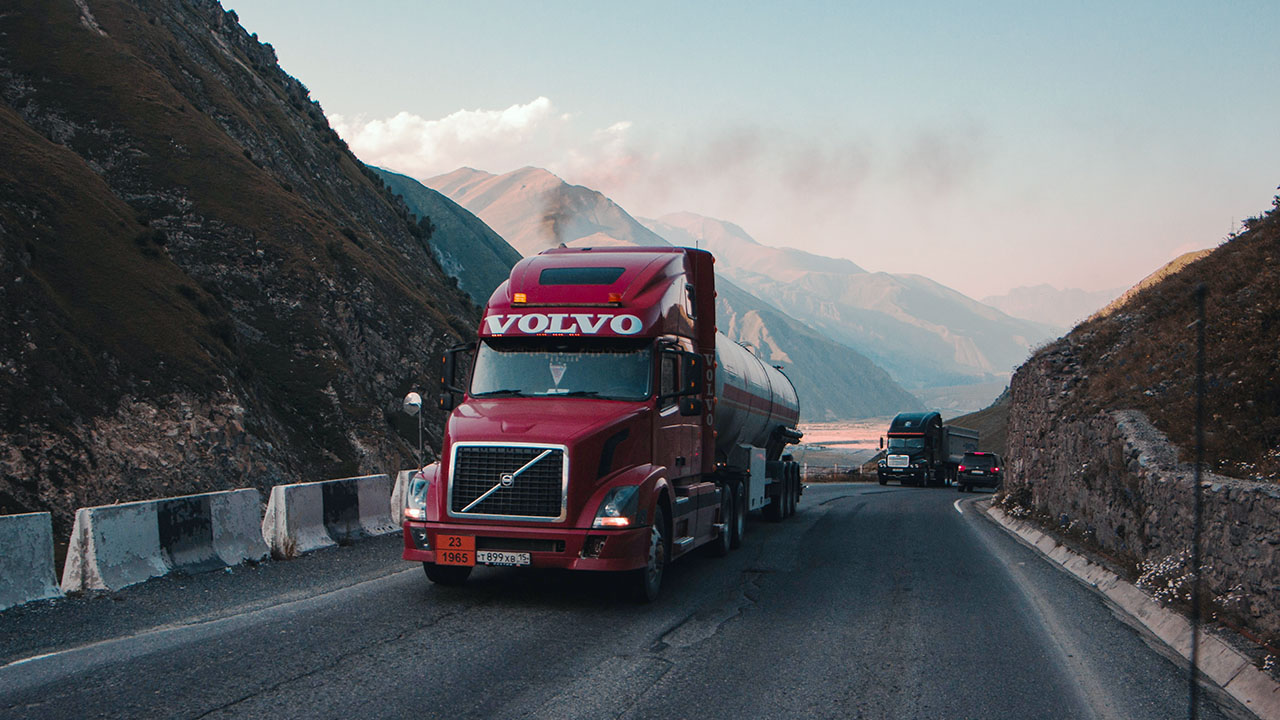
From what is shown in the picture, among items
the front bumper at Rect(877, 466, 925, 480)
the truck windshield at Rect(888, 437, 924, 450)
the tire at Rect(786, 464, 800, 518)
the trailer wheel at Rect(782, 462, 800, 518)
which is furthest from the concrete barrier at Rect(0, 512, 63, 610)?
the truck windshield at Rect(888, 437, 924, 450)

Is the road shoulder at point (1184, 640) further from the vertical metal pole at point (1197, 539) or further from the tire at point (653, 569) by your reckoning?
the tire at point (653, 569)

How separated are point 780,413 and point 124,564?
45.7ft

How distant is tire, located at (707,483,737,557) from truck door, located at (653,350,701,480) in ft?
8.15

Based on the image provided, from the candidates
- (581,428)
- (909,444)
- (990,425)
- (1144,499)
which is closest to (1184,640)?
(1144,499)

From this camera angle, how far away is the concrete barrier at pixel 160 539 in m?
9.85

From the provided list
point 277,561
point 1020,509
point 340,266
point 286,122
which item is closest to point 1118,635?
point 277,561

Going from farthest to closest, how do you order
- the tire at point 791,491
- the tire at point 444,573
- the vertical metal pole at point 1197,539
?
the tire at point 791,491, the tire at point 444,573, the vertical metal pole at point 1197,539

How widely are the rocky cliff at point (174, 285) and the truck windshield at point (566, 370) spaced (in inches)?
713

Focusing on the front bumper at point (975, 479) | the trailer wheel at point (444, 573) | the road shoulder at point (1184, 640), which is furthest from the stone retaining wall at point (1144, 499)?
the front bumper at point (975, 479)

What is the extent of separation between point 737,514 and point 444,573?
20.8 ft

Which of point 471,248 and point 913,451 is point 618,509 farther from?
point 471,248

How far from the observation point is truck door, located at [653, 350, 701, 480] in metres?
11.2

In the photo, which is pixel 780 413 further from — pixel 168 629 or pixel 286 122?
pixel 286 122

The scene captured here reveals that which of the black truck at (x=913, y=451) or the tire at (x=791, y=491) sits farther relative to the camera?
the black truck at (x=913, y=451)
